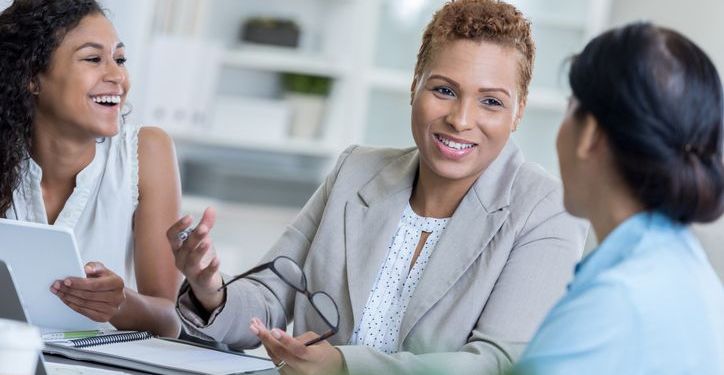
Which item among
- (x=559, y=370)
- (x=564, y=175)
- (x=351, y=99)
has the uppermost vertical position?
(x=564, y=175)

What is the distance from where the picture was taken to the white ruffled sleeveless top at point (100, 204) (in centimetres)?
230

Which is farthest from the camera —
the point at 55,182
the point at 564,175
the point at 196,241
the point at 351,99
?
the point at 351,99

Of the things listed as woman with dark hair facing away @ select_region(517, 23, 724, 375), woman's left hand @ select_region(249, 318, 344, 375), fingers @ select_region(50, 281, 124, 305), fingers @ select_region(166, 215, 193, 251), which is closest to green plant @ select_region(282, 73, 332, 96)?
fingers @ select_region(50, 281, 124, 305)

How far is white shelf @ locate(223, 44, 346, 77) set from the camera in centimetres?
495

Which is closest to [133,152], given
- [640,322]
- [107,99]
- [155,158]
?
[155,158]

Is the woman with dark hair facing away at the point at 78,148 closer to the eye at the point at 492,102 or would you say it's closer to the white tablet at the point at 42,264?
the white tablet at the point at 42,264


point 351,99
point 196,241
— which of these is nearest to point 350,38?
point 351,99

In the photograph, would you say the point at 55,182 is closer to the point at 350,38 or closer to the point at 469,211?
the point at 469,211

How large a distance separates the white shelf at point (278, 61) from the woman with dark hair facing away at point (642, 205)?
379 centimetres

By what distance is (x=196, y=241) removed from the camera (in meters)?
1.72

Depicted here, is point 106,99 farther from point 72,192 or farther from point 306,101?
point 306,101

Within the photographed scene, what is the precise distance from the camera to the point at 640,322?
1.08 m

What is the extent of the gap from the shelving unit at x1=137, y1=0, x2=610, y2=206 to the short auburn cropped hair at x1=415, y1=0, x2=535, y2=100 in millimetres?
2998

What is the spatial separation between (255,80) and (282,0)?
16.2 inches
